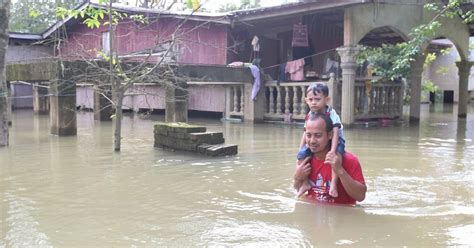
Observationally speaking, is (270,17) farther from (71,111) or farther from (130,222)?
(130,222)

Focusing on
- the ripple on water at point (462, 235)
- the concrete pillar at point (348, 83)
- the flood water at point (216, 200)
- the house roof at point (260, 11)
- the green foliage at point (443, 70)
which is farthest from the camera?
the green foliage at point (443, 70)

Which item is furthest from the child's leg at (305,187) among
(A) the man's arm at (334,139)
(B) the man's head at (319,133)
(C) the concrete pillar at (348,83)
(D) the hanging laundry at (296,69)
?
(D) the hanging laundry at (296,69)

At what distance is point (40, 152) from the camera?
9.95 meters

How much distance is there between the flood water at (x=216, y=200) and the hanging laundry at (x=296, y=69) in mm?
6254

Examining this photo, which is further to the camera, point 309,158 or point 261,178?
point 261,178

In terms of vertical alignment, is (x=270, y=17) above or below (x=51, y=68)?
above

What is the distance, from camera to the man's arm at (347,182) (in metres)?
4.46

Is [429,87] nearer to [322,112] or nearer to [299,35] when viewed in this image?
[299,35]

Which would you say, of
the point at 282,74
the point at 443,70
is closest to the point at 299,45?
the point at 282,74

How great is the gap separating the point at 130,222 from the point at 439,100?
105 feet

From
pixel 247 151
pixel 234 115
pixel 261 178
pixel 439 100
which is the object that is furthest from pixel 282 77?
pixel 439 100

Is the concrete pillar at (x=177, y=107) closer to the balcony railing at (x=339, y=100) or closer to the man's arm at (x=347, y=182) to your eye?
the balcony railing at (x=339, y=100)

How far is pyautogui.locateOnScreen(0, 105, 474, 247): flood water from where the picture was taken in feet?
14.5

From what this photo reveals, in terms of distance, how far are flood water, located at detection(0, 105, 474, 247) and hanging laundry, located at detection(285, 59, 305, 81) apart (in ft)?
20.5
